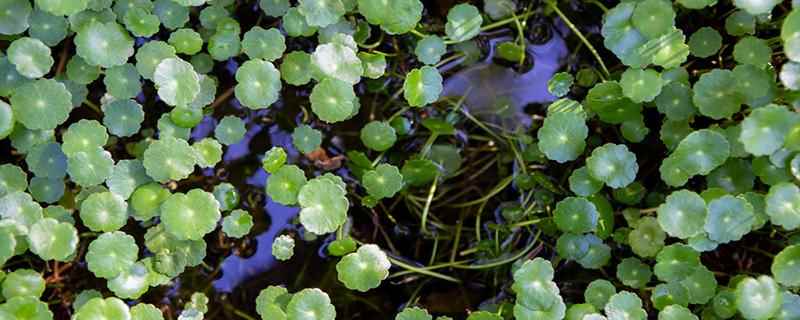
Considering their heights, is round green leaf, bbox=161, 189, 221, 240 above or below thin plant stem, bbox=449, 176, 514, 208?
above

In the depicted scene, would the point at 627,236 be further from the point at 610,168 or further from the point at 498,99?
the point at 498,99

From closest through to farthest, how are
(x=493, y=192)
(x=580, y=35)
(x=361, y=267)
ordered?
(x=361, y=267) → (x=580, y=35) → (x=493, y=192)

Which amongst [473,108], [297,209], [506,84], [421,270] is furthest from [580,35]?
[297,209]

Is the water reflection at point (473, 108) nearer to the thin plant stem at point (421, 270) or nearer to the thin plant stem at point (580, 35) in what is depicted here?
the thin plant stem at point (580, 35)

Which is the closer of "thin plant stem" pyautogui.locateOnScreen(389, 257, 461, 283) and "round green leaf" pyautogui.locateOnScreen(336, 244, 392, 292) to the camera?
"round green leaf" pyautogui.locateOnScreen(336, 244, 392, 292)

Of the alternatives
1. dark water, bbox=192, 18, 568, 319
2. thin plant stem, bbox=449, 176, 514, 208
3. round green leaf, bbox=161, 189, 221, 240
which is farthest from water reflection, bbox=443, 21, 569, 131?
round green leaf, bbox=161, 189, 221, 240

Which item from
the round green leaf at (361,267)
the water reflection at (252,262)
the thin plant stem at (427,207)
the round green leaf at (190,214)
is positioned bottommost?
the water reflection at (252,262)

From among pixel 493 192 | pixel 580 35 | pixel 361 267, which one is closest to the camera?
pixel 361 267

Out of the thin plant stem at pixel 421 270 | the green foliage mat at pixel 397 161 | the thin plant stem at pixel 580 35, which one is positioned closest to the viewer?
the green foliage mat at pixel 397 161

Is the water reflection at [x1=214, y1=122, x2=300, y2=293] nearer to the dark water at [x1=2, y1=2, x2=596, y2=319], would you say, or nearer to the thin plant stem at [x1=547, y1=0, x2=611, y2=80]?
the dark water at [x1=2, y1=2, x2=596, y2=319]

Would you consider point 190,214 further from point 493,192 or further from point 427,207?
point 493,192

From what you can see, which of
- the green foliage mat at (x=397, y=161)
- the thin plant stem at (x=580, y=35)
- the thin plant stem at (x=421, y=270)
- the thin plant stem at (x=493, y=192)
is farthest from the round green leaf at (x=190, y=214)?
the thin plant stem at (x=580, y=35)
